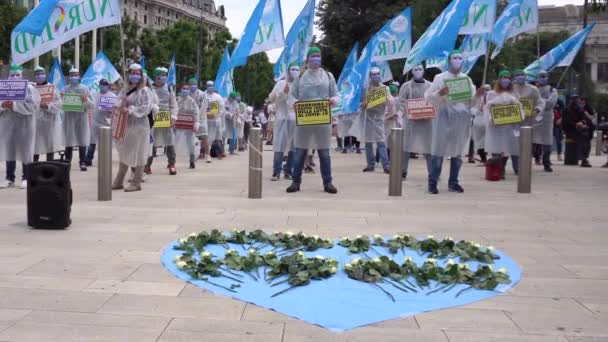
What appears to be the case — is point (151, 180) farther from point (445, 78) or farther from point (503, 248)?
point (503, 248)

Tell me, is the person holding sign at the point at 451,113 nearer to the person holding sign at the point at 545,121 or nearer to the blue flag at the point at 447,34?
the blue flag at the point at 447,34

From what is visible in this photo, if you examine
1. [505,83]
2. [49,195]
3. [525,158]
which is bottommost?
[49,195]

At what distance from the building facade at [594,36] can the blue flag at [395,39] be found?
8358 centimetres

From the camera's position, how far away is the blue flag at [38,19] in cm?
1025

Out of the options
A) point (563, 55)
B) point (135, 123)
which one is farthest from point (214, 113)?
point (563, 55)

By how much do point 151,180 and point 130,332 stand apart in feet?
30.5

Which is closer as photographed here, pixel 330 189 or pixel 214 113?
pixel 330 189

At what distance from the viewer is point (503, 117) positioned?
12.6 metres

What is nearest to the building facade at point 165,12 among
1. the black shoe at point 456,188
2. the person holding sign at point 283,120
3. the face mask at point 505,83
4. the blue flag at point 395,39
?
the blue flag at point 395,39

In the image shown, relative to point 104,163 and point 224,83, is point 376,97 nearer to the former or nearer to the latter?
point 104,163

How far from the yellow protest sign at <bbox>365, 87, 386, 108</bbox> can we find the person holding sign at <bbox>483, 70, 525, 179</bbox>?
2.16 m

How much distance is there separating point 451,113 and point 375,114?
395cm

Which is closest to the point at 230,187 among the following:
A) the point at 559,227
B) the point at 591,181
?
the point at 559,227

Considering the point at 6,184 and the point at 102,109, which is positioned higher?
the point at 102,109
